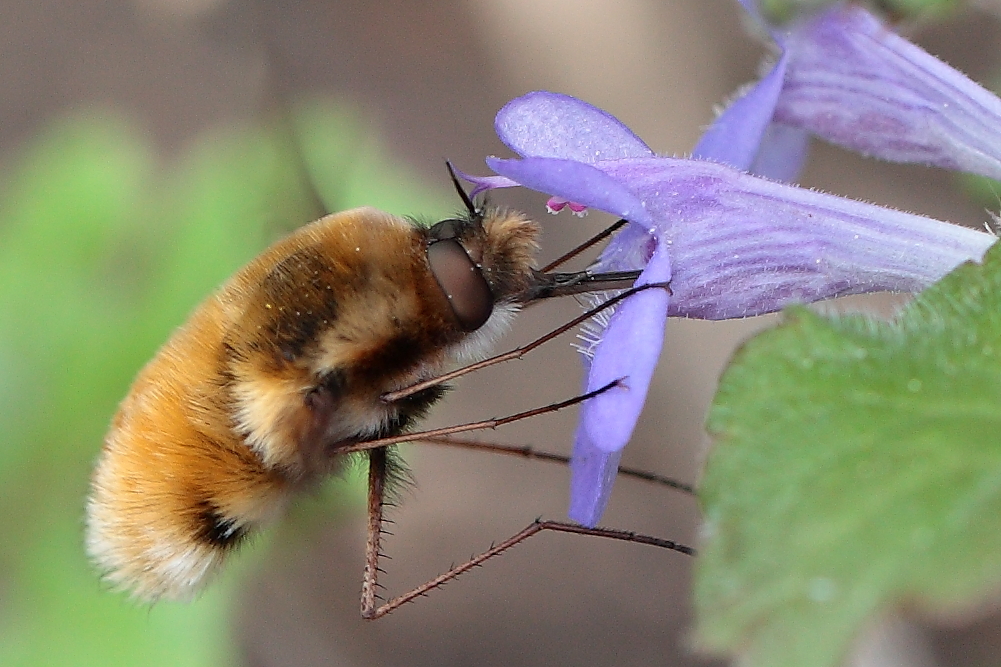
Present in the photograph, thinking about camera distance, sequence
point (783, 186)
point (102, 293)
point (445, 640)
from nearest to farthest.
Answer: point (783, 186) < point (102, 293) < point (445, 640)

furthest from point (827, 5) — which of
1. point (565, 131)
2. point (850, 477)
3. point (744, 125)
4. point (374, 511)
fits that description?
point (374, 511)

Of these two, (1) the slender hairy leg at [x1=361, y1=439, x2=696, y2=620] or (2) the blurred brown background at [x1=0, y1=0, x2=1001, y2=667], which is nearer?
(1) the slender hairy leg at [x1=361, y1=439, x2=696, y2=620]

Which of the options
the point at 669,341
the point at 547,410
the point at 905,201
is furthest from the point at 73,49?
the point at 547,410

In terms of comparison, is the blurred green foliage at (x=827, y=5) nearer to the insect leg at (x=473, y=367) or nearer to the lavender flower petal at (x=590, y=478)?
the insect leg at (x=473, y=367)

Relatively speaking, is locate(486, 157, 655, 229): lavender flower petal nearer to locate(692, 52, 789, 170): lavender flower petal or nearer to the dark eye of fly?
locate(692, 52, 789, 170): lavender flower petal

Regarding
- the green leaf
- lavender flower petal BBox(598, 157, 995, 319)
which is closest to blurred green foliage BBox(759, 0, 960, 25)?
lavender flower petal BBox(598, 157, 995, 319)

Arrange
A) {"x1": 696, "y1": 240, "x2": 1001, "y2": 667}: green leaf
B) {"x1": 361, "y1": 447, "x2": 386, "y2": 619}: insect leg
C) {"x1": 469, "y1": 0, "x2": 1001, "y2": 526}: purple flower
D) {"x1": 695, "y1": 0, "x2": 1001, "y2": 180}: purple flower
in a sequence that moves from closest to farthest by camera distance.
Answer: {"x1": 696, "y1": 240, "x2": 1001, "y2": 667}: green leaf → {"x1": 469, "y1": 0, "x2": 1001, "y2": 526}: purple flower → {"x1": 695, "y1": 0, "x2": 1001, "y2": 180}: purple flower → {"x1": 361, "y1": 447, "x2": 386, "y2": 619}: insect leg

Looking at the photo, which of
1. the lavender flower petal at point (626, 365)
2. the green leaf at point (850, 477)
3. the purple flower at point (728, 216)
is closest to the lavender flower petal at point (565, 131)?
the purple flower at point (728, 216)

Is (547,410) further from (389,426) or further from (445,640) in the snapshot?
(445,640)
